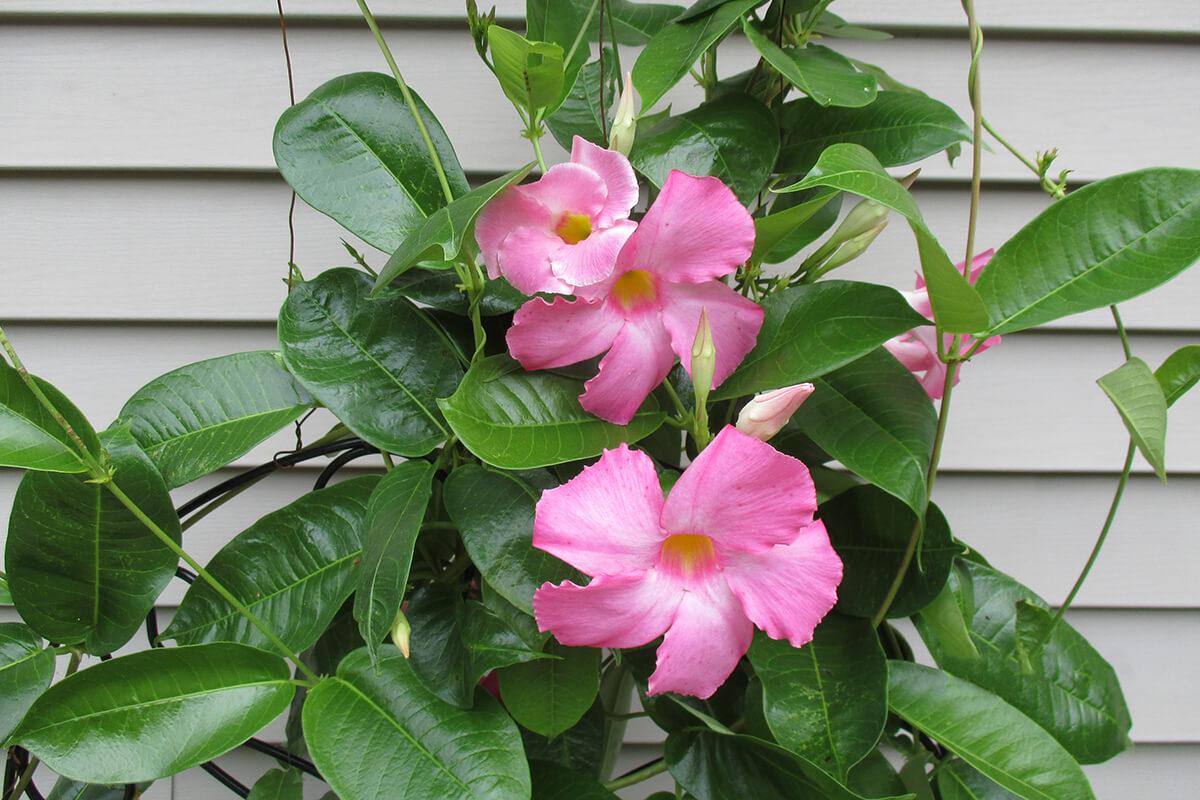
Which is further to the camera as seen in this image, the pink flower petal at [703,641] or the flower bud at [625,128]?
the flower bud at [625,128]

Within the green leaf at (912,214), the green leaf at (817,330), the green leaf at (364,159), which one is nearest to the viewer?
the green leaf at (912,214)

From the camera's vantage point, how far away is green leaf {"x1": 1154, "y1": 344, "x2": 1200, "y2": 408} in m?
0.59

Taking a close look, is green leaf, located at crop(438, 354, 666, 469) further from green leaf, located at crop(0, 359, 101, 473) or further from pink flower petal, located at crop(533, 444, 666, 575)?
green leaf, located at crop(0, 359, 101, 473)

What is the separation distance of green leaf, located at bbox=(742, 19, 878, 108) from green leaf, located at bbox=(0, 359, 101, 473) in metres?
0.60

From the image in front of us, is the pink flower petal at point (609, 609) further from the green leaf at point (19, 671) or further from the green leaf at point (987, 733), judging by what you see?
the green leaf at point (19, 671)

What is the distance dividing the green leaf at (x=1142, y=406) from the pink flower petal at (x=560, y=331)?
326 millimetres

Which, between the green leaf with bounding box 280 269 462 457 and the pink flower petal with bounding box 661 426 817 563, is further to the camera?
the green leaf with bounding box 280 269 462 457

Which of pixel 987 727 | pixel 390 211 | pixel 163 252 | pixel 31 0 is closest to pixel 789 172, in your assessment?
pixel 390 211

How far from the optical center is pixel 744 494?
54cm

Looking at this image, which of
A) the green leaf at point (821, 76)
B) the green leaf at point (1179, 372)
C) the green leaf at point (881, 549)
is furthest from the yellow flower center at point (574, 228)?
the green leaf at point (1179, 372)

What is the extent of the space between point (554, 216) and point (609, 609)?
0.29 m

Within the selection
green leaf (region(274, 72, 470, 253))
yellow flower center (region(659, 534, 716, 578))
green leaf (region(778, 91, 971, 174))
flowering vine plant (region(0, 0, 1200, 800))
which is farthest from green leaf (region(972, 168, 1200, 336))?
green leaf (region(274, 72, 470, 253))

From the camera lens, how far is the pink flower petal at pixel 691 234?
583mm

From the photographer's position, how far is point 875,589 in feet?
2.26
